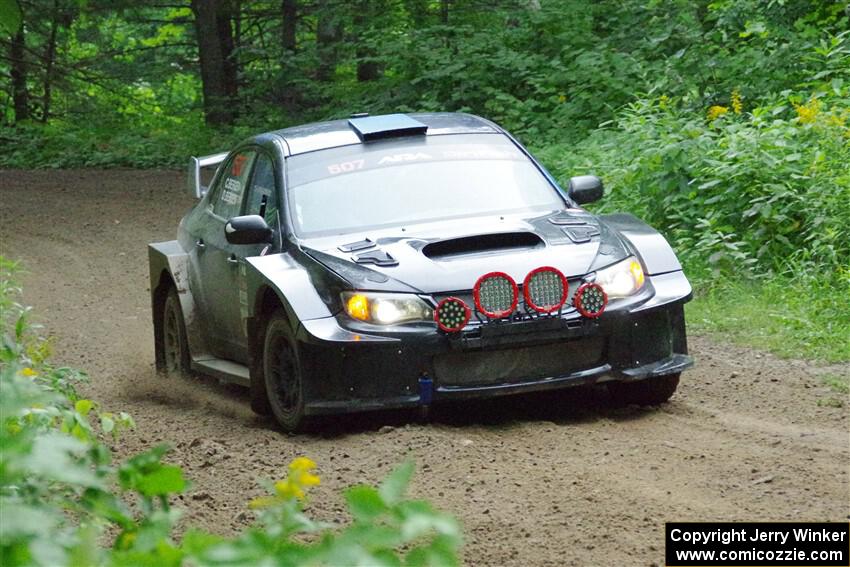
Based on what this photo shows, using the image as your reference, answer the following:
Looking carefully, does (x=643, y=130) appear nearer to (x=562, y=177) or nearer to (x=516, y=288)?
(x=562, y=177)

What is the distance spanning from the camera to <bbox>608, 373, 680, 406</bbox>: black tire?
7.19 metres

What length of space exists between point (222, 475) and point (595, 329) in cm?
199

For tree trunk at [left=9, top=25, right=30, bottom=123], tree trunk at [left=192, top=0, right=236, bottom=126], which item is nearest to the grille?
tree trunk at [left=192, top=0, right=236, bottom=126]

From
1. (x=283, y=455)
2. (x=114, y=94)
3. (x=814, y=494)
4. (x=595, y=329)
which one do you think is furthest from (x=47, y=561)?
(x=114, y=94)

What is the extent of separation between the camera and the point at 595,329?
6855mm

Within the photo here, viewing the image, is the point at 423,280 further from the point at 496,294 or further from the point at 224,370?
the point at 224,370

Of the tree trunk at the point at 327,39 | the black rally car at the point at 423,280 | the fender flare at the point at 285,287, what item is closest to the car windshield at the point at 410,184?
the black rally car at the point at 423,280

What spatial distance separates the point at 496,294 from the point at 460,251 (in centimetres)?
44

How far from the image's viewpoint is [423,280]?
675 centimetres

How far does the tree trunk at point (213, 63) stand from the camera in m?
27.3

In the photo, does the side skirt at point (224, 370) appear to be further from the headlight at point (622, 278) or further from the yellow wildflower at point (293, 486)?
the yellow wildflower at point (293, 486)

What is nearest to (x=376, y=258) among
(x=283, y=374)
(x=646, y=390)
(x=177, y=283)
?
(x=283, y=374)

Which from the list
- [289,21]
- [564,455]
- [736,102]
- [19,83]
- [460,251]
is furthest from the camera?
[19,83]

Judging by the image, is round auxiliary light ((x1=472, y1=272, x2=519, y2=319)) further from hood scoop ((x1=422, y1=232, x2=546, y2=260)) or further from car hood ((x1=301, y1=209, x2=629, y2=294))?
hood scoop ((x1=422, y1=232, x2=546, y2=260))
